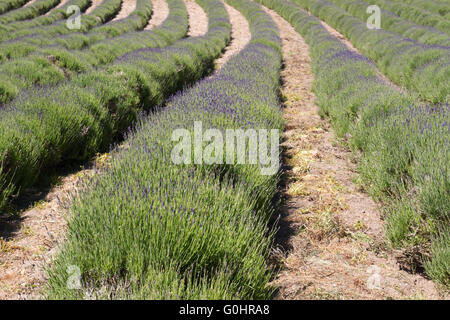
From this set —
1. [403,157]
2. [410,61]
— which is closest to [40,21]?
[410,61]

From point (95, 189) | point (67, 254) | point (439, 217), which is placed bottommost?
point (439, 217)

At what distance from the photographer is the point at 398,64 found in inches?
349

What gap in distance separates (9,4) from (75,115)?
2148 centimetres

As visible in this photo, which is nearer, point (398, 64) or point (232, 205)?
point (232, 205)

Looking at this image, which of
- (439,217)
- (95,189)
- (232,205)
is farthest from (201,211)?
(439,217)

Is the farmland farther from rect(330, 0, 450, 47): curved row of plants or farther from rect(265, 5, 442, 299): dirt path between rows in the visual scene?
rect(330, 0, 450, 47): curved row of plants

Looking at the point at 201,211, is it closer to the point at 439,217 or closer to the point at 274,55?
the point at 439,217

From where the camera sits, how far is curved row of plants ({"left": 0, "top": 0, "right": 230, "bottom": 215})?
13.3 ft

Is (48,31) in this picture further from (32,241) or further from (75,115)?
(32,241)

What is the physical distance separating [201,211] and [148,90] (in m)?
5.12

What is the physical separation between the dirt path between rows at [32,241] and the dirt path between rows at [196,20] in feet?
44.0

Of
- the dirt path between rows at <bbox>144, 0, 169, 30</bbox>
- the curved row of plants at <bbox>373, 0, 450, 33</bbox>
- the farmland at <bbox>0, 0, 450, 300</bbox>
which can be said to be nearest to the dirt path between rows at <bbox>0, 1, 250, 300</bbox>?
the farmland at <bbox>0, 0, 450, 300</bbox>

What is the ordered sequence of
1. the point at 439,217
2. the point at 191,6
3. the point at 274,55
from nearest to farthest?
the point at 439,217 < the point at 274,55 < the point at 191,6

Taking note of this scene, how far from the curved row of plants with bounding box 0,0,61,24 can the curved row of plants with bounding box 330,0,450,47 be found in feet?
51.5
